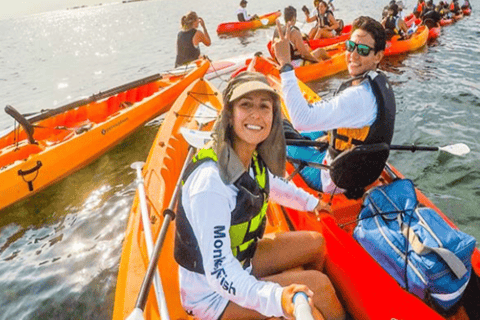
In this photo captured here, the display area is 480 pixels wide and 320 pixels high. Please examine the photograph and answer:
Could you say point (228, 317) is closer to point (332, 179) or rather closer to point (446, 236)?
point (446, 236)

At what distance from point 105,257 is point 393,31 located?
37.7ft

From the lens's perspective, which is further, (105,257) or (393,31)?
(393,31)

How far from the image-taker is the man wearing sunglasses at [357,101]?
279 cm

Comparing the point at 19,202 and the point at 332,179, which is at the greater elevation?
the point at 332,179

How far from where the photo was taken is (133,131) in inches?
279

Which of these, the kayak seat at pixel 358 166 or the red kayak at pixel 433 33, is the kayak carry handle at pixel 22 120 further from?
the red kayak at pixel 433 33

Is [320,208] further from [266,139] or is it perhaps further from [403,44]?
[403,44]

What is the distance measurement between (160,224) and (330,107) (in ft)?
6.44

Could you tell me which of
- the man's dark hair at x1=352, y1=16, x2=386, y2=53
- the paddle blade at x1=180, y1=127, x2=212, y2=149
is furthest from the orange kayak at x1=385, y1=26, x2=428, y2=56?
the paddle blade at x1=180, y1=127, x2=212, y2=149

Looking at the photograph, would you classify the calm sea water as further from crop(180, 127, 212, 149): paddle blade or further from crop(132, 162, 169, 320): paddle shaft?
crop(180, 127, 212, 149): paddle blade

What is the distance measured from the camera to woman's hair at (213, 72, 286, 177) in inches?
72.1

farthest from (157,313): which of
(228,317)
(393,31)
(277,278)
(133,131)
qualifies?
(393,31)

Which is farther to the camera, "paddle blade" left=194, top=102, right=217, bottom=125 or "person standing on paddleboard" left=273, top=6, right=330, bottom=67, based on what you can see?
"person standing on paddleboard" left=273, top=6, right=330, bottom=67

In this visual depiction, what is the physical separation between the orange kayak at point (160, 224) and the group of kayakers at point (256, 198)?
631 millimetres
